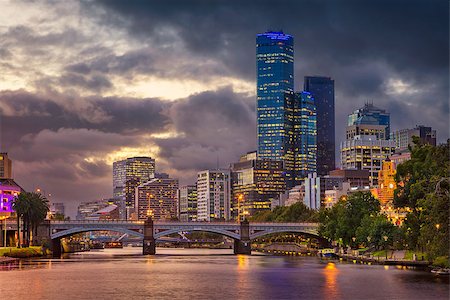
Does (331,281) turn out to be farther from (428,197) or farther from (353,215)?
(353,215)

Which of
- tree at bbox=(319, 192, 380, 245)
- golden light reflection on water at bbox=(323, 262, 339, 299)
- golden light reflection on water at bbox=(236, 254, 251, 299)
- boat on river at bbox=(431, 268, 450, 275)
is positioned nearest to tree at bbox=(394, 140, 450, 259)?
boat on river at bbox=(431, 268, 450, 275)

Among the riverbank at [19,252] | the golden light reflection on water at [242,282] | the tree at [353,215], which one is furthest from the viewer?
the tree at [353,215]

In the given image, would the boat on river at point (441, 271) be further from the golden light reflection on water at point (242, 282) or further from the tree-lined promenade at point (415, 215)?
the golden light reflection on water at point (242, 282)

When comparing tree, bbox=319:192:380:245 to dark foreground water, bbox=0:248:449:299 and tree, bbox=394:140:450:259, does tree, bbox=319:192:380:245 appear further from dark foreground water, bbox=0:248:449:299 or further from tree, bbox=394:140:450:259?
dark foreground water, bbox=0:248:449:299

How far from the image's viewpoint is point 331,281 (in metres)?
111

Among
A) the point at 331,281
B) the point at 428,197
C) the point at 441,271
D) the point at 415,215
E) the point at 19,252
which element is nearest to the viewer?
the point at 331,281

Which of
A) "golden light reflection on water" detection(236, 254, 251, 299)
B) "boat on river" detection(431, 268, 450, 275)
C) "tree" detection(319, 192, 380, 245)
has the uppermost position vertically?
"tree" detection(319, 192, 380, 245)

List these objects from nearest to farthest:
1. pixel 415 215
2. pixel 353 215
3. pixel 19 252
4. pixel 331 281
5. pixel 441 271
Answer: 1. pixel 331 281
2. pixel 441 271
3. pixel 415 215
4. pixel 19 252
5. pixel 353 215

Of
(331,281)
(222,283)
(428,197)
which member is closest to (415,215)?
(428,197)

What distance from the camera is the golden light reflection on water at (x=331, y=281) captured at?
9362 centimetres

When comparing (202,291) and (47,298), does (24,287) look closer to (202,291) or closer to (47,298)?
(47,298)

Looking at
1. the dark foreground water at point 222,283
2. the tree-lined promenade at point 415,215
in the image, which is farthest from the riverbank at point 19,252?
the dark foreground water at point 222,283

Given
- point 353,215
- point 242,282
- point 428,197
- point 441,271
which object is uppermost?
point 428,197

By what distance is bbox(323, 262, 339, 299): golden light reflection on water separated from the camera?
93625 millimetres
